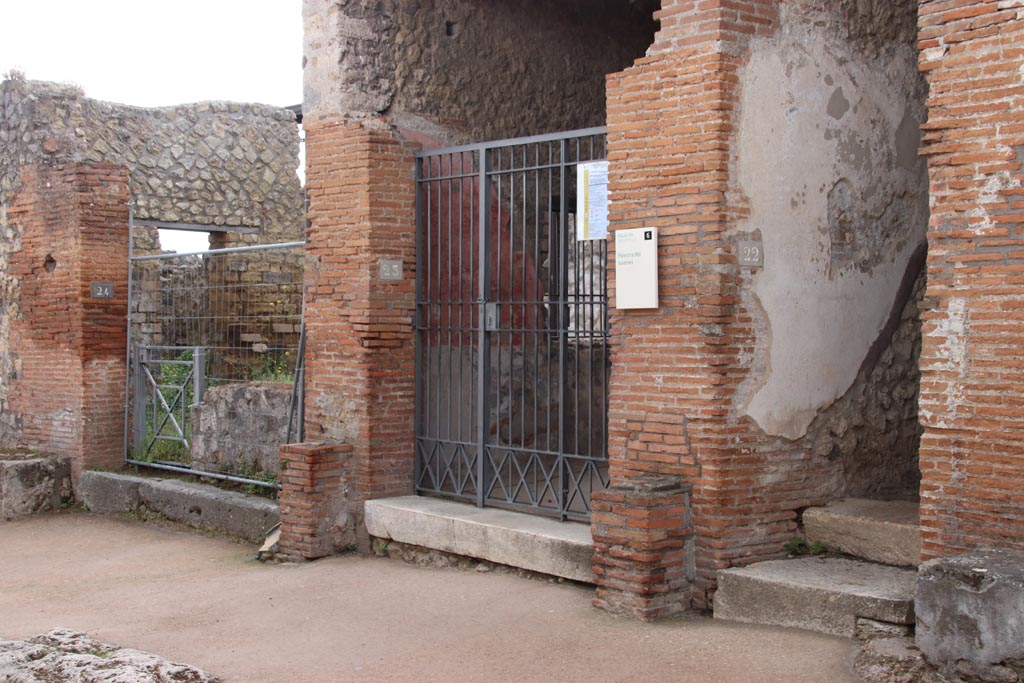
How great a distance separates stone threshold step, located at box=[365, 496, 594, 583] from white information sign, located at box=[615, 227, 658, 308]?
1391 millimetres

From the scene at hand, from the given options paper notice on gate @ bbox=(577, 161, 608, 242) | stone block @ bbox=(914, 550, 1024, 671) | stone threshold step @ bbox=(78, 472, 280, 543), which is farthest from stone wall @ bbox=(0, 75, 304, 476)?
stone block @ bbox=(914, 550, 1024, 671)

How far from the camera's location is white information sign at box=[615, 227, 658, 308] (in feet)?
19.6

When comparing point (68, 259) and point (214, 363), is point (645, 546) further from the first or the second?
point (214, 363)

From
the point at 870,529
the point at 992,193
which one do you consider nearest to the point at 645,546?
the point at 870,529

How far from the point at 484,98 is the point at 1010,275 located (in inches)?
187

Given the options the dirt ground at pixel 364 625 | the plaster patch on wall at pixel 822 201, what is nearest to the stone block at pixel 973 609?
the dirt ground at pixel 364 625

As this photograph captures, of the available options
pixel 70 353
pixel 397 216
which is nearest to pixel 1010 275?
pixel 397 216

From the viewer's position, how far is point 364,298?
773 centimetres

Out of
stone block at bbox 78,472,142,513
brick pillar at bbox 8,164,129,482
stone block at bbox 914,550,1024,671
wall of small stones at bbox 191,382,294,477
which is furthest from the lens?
brick pillar at bbox 8,164,129,482

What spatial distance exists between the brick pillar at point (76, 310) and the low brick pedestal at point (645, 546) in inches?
243

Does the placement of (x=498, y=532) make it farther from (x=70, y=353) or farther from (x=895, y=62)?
(x=70, y=353)

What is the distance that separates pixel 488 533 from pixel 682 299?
2010 millimetres

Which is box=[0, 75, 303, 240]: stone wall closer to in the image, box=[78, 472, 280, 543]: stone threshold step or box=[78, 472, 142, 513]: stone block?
box=[78, 472, 142, 513]: stone block

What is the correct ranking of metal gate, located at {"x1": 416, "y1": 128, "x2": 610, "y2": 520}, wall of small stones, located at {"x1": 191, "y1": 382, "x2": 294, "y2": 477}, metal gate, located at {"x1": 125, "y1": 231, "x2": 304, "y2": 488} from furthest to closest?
metal gate, located at {"x1": 125, "y1": 231, "x2": 304, "y2": 488}, wall of small stones, located at {"x1": 191, "y1": 382, "x2": 294, "y2": 477}, metal gate, located at {"x1": 416, "y1": 128, "x2": 610, "y2": 520}
